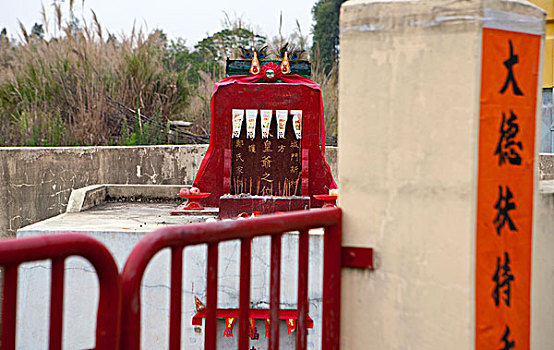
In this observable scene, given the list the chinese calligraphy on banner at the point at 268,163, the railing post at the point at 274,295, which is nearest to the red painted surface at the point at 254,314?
the chinese calligraphy on banner at the point at 268,163

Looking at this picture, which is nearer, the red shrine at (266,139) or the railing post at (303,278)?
the railing post at (303,278)

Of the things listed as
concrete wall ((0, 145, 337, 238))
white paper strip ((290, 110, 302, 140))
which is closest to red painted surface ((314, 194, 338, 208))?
white paper strip ((290, 110, 302, 140))

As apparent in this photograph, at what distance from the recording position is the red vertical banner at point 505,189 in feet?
7.02

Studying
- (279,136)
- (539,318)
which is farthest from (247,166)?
(539,318)

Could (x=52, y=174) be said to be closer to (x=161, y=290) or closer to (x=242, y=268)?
(x=161, y=290)

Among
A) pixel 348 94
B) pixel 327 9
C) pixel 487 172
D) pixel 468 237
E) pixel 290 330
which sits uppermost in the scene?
pixel 327 9

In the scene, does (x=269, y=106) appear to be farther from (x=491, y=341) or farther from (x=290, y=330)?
(x=491, y=341)

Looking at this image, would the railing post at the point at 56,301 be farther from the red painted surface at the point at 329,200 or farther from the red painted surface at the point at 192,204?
the red painted surface at the point at 192,204

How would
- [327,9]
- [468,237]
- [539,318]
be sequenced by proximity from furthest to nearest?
[327,9]
[539,318]
[468,237]

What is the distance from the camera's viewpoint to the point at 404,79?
2.15 m

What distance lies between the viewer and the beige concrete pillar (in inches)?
83.3

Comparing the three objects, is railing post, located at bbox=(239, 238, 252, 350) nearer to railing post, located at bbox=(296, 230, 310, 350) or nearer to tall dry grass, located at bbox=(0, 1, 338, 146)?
railing post, located at bbox=(296, 230, 310, 350)

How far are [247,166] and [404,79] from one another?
558cm

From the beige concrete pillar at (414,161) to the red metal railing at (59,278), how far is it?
2.84 ft
